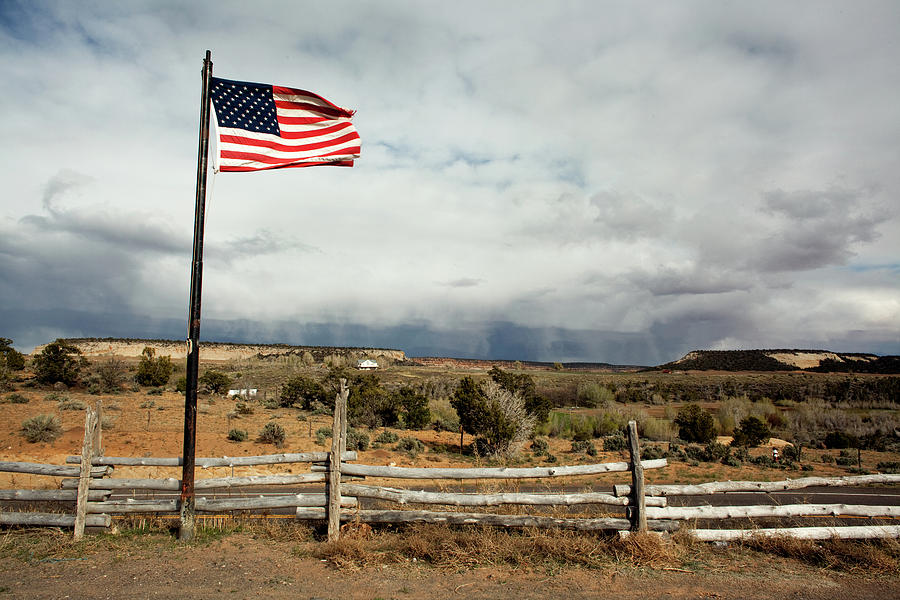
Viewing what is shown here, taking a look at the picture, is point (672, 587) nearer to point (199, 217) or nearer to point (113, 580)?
point (113, 580)

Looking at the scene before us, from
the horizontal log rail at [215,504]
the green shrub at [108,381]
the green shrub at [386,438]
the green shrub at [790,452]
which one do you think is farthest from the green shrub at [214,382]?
the green shrub at [790,452]

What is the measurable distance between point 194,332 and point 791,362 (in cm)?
12295

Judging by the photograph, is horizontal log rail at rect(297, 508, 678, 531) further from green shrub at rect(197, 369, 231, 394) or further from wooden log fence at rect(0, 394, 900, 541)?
green shrub at rect(197, 369, 231, 394)

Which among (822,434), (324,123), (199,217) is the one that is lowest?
(822,434)

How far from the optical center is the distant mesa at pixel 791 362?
90.2m

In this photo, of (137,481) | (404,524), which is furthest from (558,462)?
(137,481)

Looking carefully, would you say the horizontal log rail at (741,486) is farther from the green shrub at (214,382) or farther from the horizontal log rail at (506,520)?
the green shrub at (214,382)

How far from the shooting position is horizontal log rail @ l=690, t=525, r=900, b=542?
→ 24.6ft

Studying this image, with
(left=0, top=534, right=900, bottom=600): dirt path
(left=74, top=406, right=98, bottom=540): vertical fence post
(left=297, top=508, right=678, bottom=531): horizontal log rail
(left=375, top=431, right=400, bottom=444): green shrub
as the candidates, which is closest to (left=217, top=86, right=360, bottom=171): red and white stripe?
(left=74, top=406, right=98, bottom=540): vertical fence post

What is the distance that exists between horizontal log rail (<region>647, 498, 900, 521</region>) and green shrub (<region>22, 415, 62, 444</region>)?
23.1m

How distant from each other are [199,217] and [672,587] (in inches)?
312

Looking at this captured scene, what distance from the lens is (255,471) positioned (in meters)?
19.8

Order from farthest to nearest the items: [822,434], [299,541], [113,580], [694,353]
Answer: [694,353], [822,434], [299,541], [113,580]

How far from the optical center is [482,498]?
773cm
